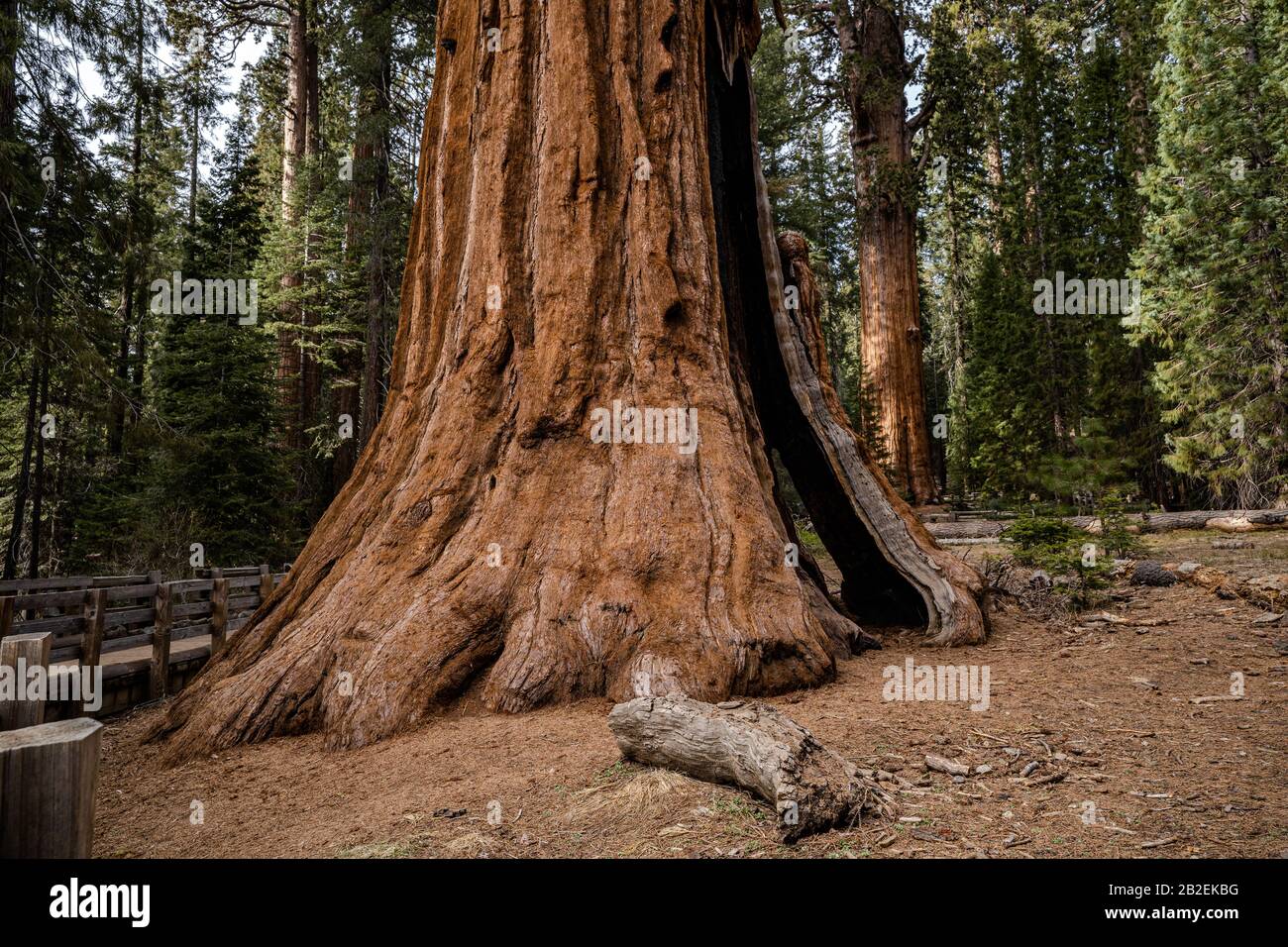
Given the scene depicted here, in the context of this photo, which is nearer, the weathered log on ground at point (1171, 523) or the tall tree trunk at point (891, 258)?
the weathered log on ground at point (1171, 523)

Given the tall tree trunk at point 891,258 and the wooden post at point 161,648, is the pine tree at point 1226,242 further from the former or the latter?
the wooden post at point 161,648

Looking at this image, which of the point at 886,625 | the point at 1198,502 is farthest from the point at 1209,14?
the point at 886,625

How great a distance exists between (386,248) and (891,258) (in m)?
12.1

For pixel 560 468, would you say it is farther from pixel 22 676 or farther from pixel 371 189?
pixel 371 189

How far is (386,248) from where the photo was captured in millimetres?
18562

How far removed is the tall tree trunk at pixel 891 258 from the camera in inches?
664

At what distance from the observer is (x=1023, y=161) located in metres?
22.6

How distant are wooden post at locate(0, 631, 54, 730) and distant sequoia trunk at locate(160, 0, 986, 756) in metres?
2.42

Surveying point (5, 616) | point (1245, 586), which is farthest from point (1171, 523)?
point (5, 616)

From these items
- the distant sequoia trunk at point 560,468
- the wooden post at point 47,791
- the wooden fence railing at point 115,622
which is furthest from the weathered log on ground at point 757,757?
the wooden fence railing at point 115,622

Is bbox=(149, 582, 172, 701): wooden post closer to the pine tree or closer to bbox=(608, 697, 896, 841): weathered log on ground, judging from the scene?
bbox=(608, 697, 896, 841): weathered log on ground

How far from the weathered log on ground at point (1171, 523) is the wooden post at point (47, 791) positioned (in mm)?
11859

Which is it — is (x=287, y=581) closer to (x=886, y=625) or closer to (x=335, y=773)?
(x=335, y=773)

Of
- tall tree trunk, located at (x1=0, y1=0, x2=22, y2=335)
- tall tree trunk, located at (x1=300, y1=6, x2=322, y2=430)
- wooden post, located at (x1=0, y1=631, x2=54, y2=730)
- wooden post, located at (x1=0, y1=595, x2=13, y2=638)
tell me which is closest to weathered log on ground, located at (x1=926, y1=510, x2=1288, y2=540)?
wooden post, located at (x1=0, y1=631, x2=54, y2=730)
